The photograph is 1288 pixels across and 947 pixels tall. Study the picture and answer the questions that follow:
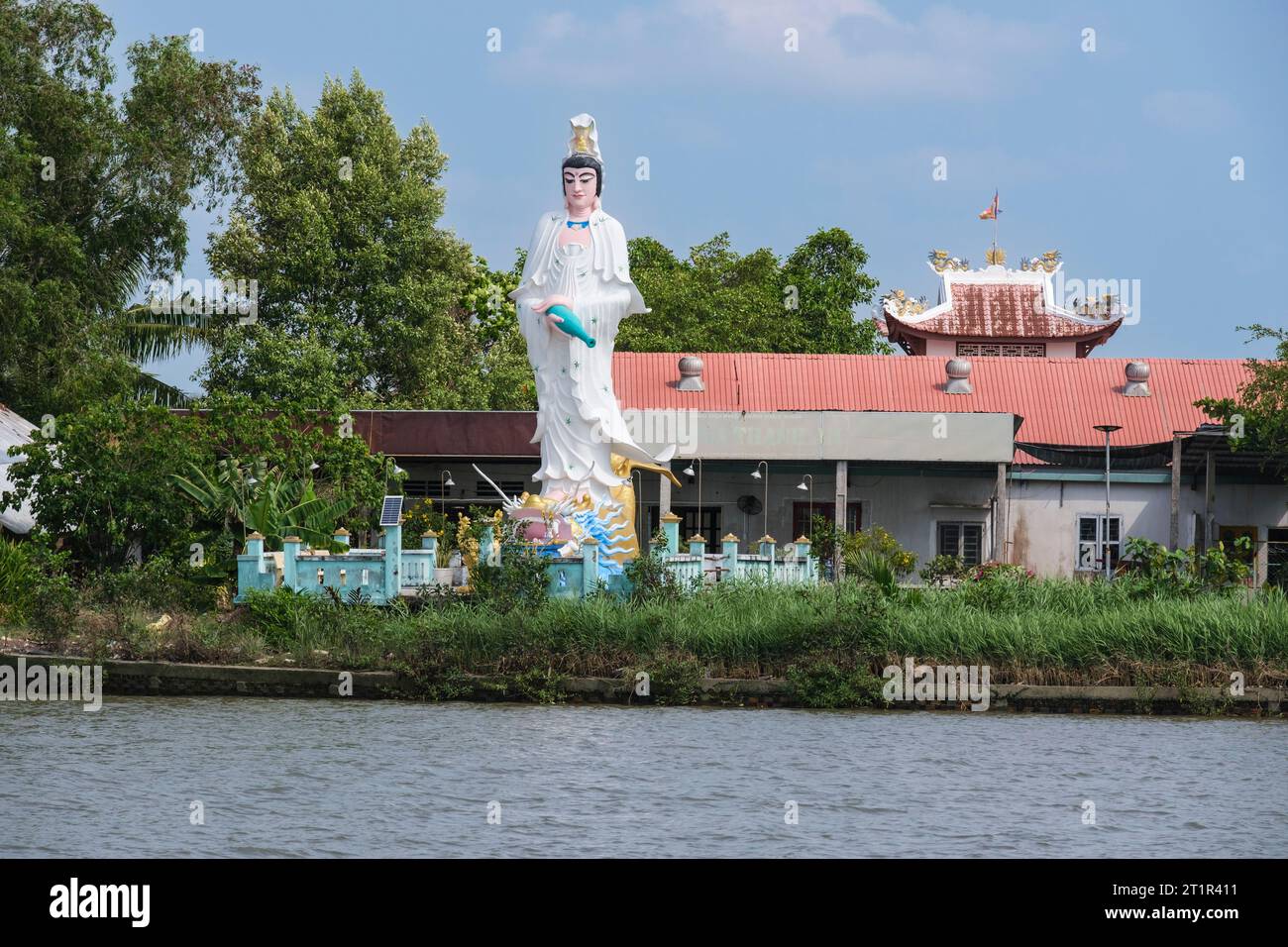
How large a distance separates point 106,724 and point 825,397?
78.6ft

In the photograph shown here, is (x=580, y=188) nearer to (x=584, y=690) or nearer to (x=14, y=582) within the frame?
(x=584, y=690)

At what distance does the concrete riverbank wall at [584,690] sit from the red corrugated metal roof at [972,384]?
1828cm

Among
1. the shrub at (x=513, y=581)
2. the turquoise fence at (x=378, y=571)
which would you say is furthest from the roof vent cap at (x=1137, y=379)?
the shrub at (x=513, y=581)

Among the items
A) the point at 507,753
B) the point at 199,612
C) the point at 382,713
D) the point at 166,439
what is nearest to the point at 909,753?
the point at 507,753

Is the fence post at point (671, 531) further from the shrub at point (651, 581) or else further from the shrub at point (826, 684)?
the shrub at point (826, 684)

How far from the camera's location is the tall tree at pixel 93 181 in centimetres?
3534

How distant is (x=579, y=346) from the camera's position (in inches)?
1047

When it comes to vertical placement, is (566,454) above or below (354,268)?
below

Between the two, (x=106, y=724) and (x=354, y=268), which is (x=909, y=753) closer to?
(x=106, y=724)

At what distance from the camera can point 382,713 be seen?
2048cm

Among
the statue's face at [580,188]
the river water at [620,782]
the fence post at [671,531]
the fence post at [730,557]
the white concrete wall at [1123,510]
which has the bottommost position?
the river water at [620,782]

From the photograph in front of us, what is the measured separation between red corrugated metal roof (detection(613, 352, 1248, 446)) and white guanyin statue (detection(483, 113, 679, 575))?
12.6m

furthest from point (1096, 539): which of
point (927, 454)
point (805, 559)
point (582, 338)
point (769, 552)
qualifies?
point (582, 338)

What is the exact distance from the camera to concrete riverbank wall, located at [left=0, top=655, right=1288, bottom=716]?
69.4ft
